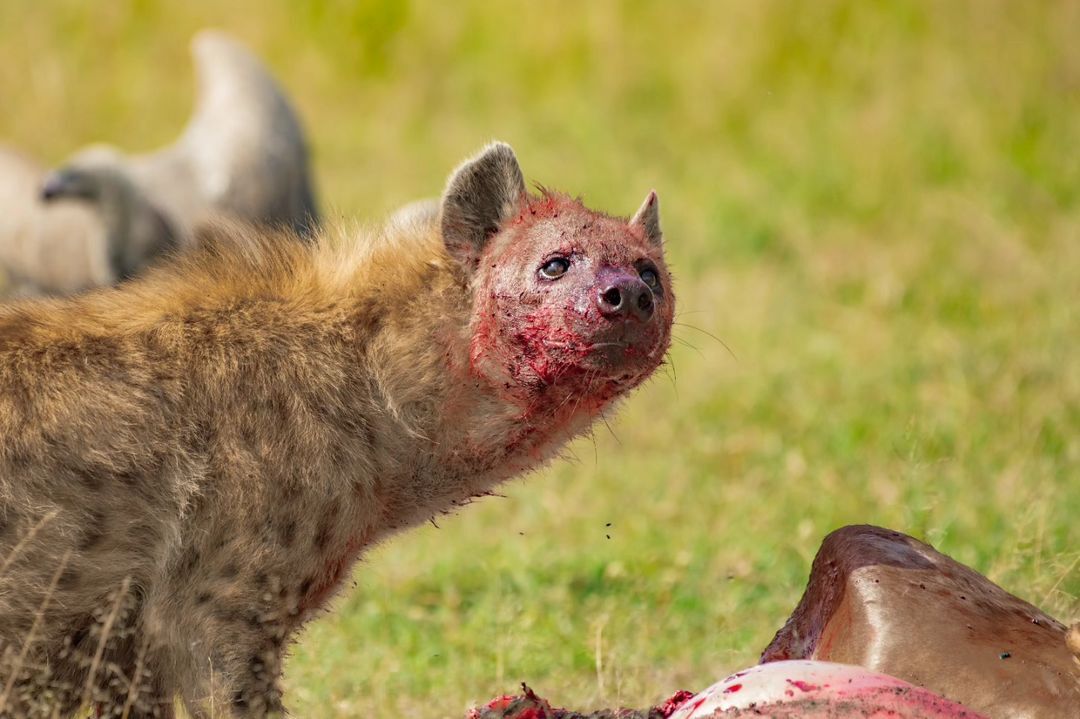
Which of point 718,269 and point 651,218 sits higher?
point 651,218

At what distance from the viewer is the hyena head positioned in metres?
3.65

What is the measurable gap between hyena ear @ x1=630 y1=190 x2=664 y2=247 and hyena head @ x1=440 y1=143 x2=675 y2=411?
0.43 ft

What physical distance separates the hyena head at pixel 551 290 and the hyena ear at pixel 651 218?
131 mm

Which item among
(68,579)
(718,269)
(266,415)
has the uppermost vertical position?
(266,415)

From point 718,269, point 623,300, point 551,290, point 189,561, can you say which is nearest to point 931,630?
point 623,300

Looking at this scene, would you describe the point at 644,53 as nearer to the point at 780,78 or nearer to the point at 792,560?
the point at 780,78

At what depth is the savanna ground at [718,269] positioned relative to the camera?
5469mm

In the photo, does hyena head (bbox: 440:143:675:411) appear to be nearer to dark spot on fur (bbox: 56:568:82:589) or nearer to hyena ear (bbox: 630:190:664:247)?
hyena ear (bbox: 630:190:664:247)

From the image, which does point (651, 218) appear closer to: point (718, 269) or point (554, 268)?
point (554, 268)

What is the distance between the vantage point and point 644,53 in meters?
12.8

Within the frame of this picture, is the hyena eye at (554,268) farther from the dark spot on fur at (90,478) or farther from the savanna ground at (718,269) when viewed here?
the dark spot on fur at (90,478)

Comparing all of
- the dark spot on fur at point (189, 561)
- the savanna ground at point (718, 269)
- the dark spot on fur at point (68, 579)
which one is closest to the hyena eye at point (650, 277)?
the savanna ground at point (718, 269)

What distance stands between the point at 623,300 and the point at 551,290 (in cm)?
18

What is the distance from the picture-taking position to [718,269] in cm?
1025
